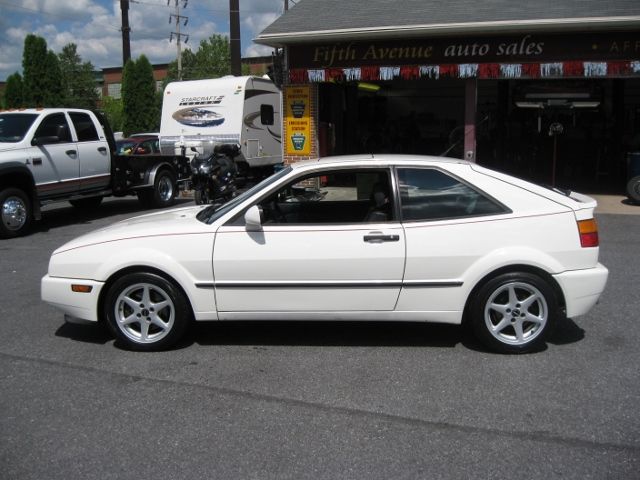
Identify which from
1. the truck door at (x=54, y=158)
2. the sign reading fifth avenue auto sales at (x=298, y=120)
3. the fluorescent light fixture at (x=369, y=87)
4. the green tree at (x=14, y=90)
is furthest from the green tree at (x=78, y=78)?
the truck door at (x=54, y=158)

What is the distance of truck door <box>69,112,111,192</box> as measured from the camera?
12039 mm

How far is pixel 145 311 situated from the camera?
497 cm

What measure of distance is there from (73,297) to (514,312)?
11.2 ft

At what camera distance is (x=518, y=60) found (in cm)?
1394

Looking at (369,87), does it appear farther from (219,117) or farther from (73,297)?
(73,297)

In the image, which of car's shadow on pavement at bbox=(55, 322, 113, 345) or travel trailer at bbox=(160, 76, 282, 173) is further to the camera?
travel trailer at bbox=(160, 76, 282, 173)

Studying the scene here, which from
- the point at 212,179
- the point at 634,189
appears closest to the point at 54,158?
the point at 212,179

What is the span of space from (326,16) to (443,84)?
22.7 ft

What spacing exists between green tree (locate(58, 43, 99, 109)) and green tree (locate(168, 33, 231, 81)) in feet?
25.4

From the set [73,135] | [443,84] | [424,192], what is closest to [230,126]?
[73,135]

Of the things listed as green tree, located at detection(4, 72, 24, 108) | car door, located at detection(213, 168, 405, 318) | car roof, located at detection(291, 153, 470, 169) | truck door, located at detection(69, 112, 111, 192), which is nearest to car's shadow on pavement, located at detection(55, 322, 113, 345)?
car door, located at detection(213, 168, 405, 318)

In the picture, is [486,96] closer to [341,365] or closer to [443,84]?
[443,84]

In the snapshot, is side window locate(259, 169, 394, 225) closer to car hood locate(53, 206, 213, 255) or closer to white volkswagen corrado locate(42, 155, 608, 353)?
white volkswagen corrado locate(42, 155, 608, 353)

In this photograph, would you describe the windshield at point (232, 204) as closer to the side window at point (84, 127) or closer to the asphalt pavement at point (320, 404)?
the asphalt pavement at point (320, 404)
